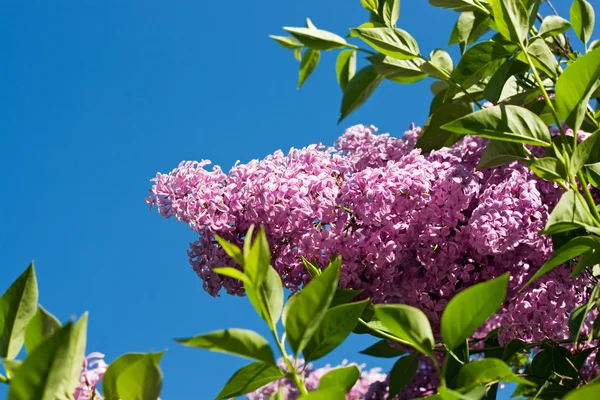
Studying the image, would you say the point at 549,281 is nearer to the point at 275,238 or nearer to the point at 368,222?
the point at 368,222

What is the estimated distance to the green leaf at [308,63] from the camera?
1412 millimetres

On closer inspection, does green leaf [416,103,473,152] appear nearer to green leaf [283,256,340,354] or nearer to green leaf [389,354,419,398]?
green leaf [389,354,419,398]

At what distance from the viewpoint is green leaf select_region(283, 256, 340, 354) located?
41 cm

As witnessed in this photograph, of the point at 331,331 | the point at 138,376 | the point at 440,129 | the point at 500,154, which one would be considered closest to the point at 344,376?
the point at 331,331

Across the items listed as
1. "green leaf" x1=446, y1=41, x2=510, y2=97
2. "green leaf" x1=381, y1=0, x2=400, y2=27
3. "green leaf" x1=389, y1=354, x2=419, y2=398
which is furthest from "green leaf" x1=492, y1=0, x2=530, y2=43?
"green leaf" x1=389, y1=354, x2=419, y2=398

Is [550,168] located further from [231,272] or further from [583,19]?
[231,272]

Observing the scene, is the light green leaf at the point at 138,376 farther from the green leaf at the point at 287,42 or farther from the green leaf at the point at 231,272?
the green leaf at the point at 287,42

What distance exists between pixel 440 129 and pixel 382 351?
1.13 ft

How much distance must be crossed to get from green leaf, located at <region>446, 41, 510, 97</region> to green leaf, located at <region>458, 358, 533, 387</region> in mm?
596

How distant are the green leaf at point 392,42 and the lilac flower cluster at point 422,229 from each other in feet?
0.47

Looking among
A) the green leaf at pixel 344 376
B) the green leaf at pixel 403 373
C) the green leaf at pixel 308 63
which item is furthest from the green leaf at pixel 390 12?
the green leaf at pixel 344 376

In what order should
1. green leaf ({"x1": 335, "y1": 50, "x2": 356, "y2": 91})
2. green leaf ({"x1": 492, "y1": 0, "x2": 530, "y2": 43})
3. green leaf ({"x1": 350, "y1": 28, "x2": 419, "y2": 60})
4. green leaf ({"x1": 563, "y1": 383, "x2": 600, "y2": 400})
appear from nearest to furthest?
green leaf ({"x1": 563, "y1": 383, "x2": 600, "y2": 400}) < green leaf ({"x1": 492, "y1": 0, "x2": 530, "y2": 43}) < green leaf ({"x1": 350, "y1": 28, "x2": 419, "y2": 60}) < green leaf ({"x1": 335, "y1": 50, "x2": 356, "y2": 91})

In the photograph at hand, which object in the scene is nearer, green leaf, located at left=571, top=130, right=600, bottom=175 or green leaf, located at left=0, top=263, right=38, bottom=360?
green leaf, located at left=0, top=263, right=38, bottom=360

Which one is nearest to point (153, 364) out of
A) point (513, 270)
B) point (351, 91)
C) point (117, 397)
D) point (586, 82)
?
point (117, 397)
